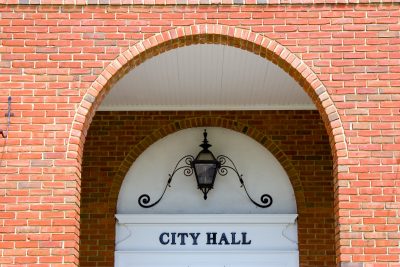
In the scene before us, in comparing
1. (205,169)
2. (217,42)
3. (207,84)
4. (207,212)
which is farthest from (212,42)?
(207,212)

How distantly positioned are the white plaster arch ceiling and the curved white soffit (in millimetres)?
484

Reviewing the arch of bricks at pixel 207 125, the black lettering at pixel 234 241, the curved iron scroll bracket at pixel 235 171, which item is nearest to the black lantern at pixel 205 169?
the curved iron scroll bracket at pixel 235 171

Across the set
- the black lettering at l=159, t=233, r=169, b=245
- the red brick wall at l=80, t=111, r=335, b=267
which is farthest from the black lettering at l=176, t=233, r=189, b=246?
the red brick wall at l=80, t=111, r=335, b=267

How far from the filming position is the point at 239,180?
36.7 ft

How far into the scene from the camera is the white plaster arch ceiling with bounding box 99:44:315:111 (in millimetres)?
9758

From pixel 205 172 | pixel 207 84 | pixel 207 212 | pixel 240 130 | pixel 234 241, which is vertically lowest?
pixel 234 241

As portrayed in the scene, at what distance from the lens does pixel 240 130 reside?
11258 millimetres

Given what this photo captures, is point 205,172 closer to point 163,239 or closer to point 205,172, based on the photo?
point 205,172

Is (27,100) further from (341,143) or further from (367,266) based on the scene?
(367,266)

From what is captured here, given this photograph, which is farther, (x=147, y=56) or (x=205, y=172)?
(x=205, y=172)

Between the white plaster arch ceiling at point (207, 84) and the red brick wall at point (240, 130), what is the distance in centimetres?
14

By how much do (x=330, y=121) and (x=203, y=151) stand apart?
2.87 meters

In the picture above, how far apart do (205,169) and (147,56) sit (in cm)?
258

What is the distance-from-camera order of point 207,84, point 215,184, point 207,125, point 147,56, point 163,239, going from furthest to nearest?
point 207,125 → point 215,184 → point 163,239 → point 207,84 → point 147,56
